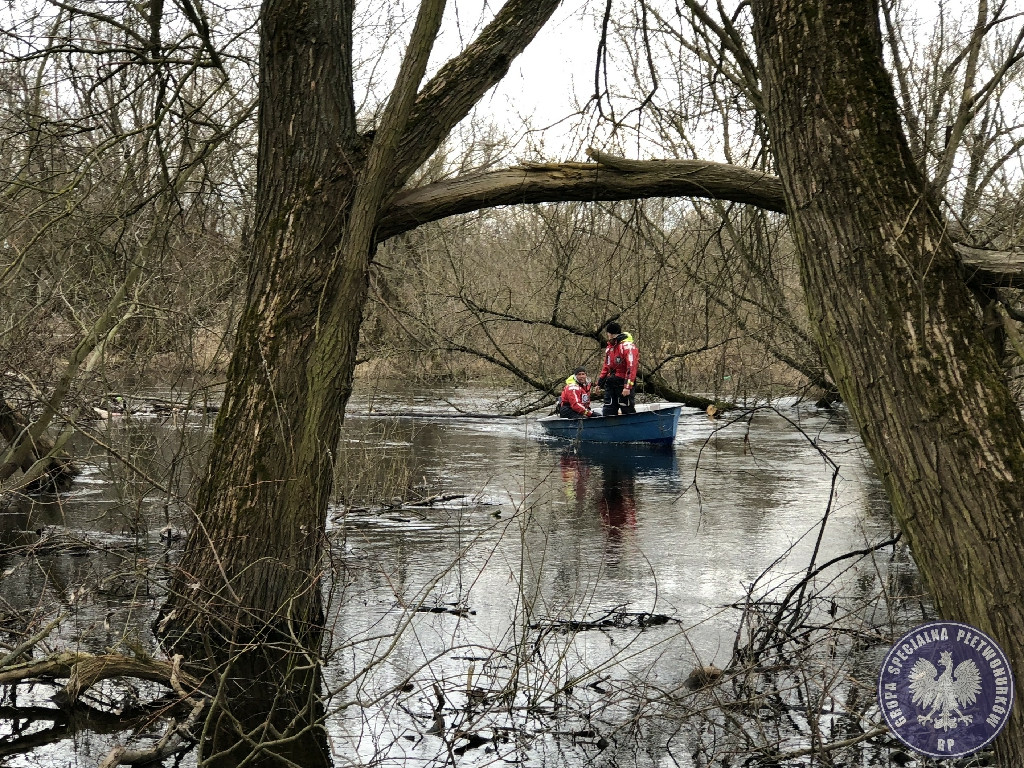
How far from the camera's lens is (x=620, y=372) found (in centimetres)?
1852

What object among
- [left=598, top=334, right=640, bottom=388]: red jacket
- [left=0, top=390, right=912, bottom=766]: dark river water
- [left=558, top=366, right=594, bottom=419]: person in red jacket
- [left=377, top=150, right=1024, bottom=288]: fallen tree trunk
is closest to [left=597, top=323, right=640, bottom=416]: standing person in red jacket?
[left=598, top=334, right=640, bottom=388]: red jacket

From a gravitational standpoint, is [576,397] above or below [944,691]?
above

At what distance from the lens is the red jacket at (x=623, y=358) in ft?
59.8

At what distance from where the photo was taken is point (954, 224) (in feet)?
31.2

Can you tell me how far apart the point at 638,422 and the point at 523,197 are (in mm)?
12099

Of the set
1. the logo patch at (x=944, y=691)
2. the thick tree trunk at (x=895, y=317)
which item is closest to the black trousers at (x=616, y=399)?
the thick tree trunk at (x=895, y=317)

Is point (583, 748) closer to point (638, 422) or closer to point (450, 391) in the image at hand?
point (638, 422)

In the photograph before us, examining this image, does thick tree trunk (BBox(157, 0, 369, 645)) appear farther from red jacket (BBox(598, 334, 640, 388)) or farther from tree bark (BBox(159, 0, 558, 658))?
red jacket (BBox(598, 334, 640, 388))

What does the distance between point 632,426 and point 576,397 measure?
3.58 ft

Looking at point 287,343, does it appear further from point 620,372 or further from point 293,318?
point 620,372

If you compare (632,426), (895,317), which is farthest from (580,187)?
(632,426)

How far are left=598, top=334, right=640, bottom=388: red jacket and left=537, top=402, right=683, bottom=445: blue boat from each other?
699 millimetres

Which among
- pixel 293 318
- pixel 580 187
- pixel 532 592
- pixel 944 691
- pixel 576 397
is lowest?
pixel 532 592

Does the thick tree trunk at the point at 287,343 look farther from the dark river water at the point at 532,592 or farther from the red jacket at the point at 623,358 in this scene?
the red jacket at the point at 623,358
